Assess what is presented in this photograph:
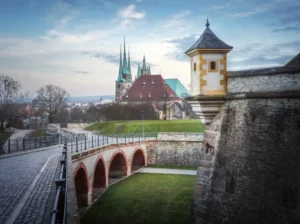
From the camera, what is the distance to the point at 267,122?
9.40 m

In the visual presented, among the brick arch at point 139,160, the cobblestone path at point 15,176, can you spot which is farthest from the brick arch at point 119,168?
the cobblestone path at point 15,176

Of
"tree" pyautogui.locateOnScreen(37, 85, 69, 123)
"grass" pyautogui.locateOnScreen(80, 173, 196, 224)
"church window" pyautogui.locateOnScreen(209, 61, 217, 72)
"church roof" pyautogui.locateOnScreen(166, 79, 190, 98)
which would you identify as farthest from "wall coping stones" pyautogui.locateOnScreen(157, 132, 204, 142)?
"church roof" pyautogui.locateOnScreen(166, 79, 190, 98)

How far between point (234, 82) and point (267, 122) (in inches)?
85.2

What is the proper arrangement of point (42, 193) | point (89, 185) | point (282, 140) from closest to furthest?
1. point (282, 140)
2. point (42, 193)
3. point (89, 185)

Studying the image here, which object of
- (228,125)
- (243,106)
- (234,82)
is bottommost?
(228,125)

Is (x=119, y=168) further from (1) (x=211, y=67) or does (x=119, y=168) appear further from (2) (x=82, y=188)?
(1) (x=211, y=67)

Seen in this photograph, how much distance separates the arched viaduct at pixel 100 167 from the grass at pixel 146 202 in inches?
32.6

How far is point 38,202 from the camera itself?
28.0ft

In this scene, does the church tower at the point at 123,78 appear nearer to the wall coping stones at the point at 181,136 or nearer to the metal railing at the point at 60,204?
the wall coping stones at the point at 181,136

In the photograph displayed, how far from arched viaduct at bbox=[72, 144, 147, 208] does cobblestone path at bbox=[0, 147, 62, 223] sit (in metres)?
2.14

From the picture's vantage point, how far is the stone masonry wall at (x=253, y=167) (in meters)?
8.52

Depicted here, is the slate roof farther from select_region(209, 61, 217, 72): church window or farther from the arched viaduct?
select_region(209, 61, 217, 72): church window

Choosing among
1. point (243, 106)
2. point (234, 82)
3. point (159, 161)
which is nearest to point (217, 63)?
point (234, 82)

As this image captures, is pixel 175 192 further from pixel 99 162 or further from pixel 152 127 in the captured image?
pixel 152 127
